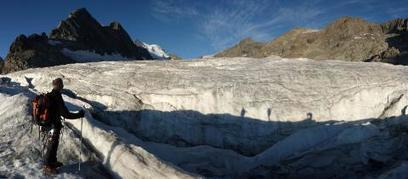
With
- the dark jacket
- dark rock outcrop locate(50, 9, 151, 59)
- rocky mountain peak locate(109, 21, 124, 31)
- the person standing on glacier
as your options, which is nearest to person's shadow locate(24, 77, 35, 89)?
the person standing on glacier

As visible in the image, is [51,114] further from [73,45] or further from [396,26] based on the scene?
[396,26]

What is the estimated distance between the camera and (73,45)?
99.2m

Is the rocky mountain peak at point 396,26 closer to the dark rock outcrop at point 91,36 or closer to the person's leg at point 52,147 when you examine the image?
the dark rock outcrop at point 91,36

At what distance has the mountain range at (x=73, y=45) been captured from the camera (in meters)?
79.0

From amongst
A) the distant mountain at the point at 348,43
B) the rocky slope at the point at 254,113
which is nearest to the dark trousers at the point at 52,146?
the rocky slope at the point at 254,113

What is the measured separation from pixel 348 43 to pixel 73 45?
59799 mm

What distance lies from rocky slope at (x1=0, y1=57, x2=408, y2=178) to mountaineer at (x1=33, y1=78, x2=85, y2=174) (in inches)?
118

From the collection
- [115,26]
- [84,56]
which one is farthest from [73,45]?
[115,26]

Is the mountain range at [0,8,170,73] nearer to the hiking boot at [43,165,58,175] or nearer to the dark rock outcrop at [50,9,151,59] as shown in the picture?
the dark rock outcrop at [50,9,151,59]

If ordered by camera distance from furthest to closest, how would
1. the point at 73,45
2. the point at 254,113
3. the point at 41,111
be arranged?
the point at 73,45 < the point at 254,113 < the point at 41,111

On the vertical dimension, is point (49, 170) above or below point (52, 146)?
below

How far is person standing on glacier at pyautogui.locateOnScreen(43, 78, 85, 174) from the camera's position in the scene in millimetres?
11578

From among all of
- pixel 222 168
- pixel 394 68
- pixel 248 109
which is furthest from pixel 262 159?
pixel 394 68

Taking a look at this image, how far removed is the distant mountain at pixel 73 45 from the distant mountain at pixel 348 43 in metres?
38.3
